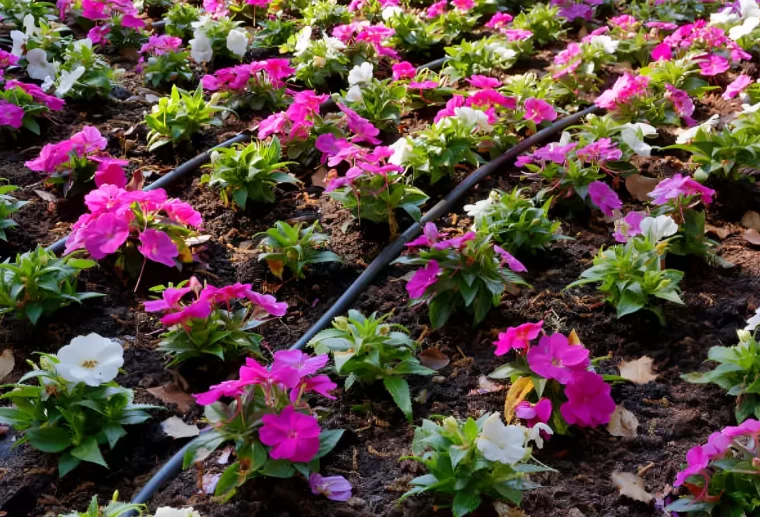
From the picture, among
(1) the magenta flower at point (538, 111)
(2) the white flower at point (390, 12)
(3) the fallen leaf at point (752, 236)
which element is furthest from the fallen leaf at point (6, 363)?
(2) the white flower at point (390, 12)

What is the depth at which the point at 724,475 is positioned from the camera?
5.83ft

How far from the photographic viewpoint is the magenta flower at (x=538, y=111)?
11.3 feet

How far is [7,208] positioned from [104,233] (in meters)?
0.63

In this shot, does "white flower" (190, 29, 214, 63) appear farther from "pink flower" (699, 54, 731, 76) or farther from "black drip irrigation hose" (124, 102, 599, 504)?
"pink flower" (699, 54, 731, 76)

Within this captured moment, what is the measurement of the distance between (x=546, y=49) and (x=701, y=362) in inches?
109

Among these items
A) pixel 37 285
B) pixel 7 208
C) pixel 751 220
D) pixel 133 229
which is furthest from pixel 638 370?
pixel 7 208

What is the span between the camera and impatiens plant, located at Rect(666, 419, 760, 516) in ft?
5.72

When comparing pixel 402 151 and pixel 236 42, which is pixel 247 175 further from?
pixel 236 42

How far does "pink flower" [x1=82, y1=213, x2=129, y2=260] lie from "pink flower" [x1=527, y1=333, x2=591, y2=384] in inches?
53.1

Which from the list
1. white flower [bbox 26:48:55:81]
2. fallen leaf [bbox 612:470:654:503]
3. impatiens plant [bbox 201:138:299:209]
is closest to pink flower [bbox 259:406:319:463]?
fallen leaf [bbox 612:470:654:503]

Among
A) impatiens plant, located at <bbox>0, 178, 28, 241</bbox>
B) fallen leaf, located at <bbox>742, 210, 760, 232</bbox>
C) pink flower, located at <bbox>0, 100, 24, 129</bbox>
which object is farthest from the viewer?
pink flower, located at <bbox>0, 100, 24, 129</bbox>

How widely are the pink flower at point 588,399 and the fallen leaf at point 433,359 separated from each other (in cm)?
44

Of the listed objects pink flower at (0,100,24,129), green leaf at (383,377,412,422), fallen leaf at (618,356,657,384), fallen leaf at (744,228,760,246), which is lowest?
fallen leaf at (618,356,657,384)

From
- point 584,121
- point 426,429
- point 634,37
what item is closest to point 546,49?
point 634,37
